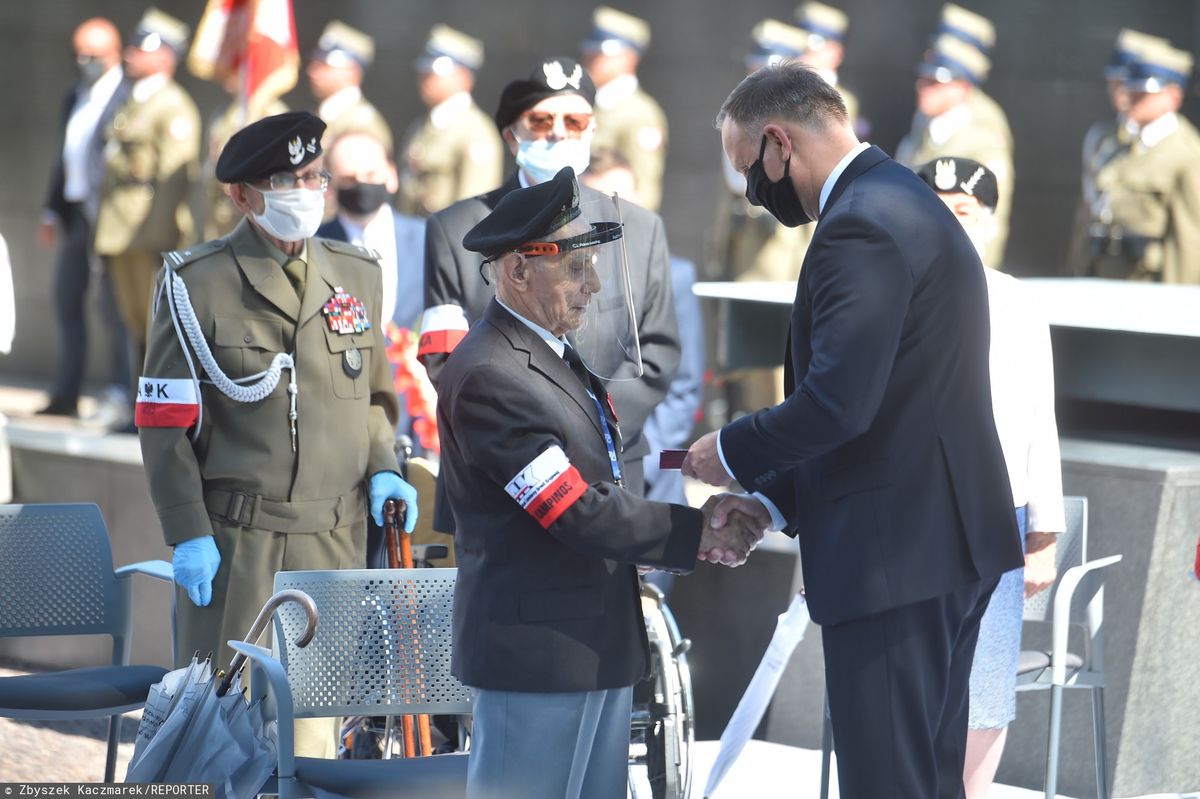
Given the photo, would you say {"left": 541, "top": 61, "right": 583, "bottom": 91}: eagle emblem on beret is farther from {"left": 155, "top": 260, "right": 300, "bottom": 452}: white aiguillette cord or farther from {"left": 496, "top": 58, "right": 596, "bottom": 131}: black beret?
{"left": 155, "top": 260, "right": 300, "bottom": 452}: white aiguillette cord

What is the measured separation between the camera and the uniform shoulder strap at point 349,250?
4.28 m

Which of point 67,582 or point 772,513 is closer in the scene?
point 772,513

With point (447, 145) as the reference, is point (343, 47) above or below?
above

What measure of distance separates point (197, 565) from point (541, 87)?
1.59m

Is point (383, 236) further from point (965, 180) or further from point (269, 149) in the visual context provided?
point (965, 180)

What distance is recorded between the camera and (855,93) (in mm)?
10820

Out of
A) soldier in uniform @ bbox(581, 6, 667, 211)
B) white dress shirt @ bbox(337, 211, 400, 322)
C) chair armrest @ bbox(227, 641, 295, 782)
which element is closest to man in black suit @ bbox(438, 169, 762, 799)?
chair armrest @ bbox(227, 641, 295, 782)

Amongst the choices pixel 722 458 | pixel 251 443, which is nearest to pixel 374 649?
pixel 251 443

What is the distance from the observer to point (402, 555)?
418 cm

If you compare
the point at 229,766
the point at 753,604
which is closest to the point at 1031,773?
the point at 753,604

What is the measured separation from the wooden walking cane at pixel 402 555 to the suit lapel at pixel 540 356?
3.93 feet

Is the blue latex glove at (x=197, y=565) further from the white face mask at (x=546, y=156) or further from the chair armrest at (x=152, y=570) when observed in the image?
the white face mask at (x=546, y=156)

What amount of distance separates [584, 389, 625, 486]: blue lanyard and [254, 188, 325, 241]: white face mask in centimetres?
117

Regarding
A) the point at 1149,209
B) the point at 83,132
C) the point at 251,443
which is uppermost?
the point at 83,132
